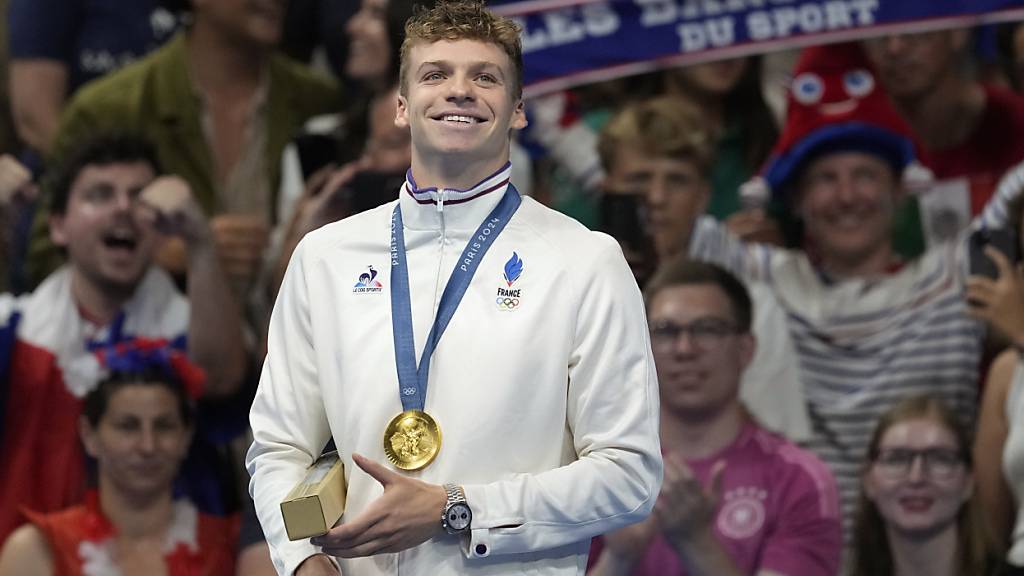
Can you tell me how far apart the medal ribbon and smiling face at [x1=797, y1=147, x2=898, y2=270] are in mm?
2735

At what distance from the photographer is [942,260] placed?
17.3ft

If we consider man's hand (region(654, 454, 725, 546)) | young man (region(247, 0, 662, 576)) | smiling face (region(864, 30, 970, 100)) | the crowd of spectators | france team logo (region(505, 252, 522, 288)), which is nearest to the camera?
young man (region(247, 0, 662, 576))

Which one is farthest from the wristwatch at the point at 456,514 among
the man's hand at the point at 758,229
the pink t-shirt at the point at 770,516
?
the man's hand at the point at 758,229

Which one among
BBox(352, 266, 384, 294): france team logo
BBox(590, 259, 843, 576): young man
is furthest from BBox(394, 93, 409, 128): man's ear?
BBox(590, 259, 843, 576): young man

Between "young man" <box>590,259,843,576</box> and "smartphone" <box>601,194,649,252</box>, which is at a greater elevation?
"smartphone" <box>601,194,649,252</box>

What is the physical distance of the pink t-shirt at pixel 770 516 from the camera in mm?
4992

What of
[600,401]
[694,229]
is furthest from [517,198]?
[694,229]

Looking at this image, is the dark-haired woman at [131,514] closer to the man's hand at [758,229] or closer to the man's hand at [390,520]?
the man's hand at [758,229]

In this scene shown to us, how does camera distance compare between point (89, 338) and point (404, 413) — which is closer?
point (404, 413)

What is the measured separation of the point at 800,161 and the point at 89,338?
238cm

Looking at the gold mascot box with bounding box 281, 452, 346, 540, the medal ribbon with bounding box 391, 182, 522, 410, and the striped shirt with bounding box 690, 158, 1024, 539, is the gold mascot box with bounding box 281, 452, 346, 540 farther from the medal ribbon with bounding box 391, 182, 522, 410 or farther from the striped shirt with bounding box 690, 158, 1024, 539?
the striped shirt with bounding box 690, 158, 1024, 539

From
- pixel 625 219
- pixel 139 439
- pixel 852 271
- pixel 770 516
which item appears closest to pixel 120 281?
pixel 139 439

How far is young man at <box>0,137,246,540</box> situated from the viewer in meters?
5.27

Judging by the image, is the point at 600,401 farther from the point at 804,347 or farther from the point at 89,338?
the point at 89,338
